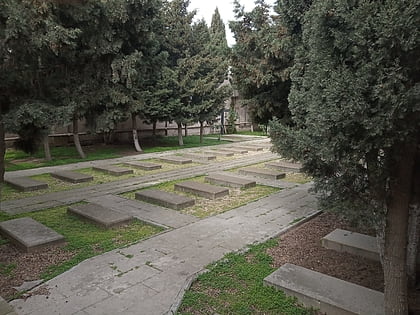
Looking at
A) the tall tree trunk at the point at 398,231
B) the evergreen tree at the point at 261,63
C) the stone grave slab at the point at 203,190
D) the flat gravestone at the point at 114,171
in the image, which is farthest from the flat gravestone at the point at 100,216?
the tall tree trunk at the point at 398,231

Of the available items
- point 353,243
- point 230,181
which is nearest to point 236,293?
point 353,243

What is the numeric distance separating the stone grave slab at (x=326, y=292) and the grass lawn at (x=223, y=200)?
2751mm

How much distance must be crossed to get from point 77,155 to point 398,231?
526 inches

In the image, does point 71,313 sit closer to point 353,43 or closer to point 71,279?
point 71,279

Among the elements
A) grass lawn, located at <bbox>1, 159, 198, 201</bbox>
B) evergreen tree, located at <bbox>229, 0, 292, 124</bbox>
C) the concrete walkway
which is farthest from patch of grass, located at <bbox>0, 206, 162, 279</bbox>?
evergreen tree, located at <bbox>229, 0, 292, 124</bbox>

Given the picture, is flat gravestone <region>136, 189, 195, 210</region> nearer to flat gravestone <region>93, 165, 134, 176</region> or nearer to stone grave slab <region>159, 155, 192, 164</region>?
flat gravestone <region>93, 165, 134, 176</region>

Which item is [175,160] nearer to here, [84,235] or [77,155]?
[77,155]

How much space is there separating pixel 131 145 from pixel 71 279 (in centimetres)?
1380

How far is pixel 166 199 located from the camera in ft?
22.2

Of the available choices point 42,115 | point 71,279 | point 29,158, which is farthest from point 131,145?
point 71,279

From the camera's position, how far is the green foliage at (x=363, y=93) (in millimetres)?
1833

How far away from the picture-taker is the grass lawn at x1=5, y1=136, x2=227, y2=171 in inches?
471

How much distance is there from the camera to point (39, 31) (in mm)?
6172

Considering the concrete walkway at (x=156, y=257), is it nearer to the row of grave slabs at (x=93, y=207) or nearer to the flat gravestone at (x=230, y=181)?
the row of grave slabs at (x=93, y=207)
